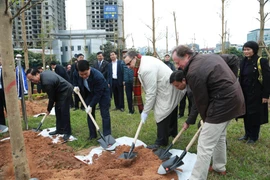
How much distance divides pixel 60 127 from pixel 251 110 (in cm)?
354

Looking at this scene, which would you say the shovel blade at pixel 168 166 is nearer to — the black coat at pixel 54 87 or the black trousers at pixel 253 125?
the black trousers at pixel 253 125

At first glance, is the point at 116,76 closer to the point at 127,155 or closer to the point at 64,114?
the point at 64,114

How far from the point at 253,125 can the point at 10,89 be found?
11.8 feet

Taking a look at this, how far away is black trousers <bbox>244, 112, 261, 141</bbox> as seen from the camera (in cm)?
384

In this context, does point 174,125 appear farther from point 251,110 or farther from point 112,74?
point 112,74

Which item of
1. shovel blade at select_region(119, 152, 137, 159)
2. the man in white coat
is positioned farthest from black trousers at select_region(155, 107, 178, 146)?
shovel blade at select_region(119, 152, 137, 159)

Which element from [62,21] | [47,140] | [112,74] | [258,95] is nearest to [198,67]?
[258,95]

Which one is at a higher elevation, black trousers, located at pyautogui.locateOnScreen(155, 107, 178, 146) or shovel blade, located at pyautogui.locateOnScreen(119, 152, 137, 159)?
black trousers, located at pyautogui.locateOnScreen(155, 107, 178, 146)

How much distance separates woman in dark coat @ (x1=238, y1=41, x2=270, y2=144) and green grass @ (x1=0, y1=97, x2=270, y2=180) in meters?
0.37

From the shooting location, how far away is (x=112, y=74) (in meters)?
Result: 7.09

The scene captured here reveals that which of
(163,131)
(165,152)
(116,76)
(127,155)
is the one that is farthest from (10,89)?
(116,76)

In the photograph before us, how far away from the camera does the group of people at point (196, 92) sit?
2.37 meters

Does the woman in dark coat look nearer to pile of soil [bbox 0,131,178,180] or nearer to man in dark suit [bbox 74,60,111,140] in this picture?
pile of soil [bbox 0,131,178,180]

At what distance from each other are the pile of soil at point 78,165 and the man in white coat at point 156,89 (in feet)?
1.69
